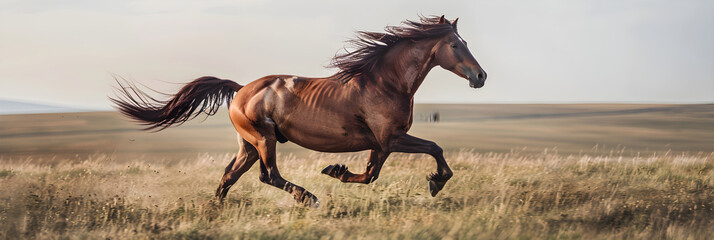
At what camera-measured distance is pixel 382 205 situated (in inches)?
302

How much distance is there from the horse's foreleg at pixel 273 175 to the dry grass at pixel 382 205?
0.40 ft

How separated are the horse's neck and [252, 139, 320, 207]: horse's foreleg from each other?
4.83ft

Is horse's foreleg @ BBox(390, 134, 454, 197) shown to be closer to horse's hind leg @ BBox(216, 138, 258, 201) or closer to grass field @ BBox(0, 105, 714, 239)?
grass field @ BBox(0, 105, 714, 239)

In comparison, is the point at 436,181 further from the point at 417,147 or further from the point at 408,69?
the point at 408,69

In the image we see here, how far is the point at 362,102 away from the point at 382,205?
1339 mm

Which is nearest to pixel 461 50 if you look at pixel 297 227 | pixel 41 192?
pixel 297 227

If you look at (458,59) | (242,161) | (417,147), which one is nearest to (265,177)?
(242,161)

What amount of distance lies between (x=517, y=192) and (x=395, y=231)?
8.86 feet

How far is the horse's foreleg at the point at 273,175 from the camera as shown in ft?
24.2

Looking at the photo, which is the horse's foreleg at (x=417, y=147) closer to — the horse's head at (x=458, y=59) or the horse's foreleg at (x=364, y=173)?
the horse's foreleg at (x=364, y=173)

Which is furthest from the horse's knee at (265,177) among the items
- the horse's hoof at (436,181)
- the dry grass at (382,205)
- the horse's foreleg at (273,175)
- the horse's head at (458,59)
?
the horse's head at (458,59)

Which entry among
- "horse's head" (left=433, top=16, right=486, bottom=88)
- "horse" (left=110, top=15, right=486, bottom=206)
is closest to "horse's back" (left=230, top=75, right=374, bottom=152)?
"horse" (left=110, top=15, right=486, bottom=206)

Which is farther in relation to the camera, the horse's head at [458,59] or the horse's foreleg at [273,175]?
the horse's foreleg at [273,175]

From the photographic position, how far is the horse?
23.2ft
